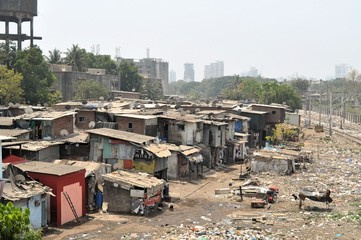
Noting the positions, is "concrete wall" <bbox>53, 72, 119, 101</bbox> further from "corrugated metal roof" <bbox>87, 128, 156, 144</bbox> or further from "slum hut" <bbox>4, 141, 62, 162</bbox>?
"slum hut" <bbox>4, 141, 62, 162</bbox>

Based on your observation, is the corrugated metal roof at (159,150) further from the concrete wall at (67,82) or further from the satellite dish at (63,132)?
the concrete wall at (67,82)

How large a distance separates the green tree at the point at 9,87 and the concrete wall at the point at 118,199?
2546 cm

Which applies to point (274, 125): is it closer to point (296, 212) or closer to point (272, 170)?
point (272, 170)

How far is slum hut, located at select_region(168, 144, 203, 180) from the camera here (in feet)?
102

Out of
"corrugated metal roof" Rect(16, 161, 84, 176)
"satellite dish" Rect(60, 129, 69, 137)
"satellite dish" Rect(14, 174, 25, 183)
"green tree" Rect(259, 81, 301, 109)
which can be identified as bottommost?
"satellite dish" Rect(14, 174, 25, 183)

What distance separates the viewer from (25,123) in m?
30.3

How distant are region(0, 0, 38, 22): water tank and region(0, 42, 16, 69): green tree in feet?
12.3

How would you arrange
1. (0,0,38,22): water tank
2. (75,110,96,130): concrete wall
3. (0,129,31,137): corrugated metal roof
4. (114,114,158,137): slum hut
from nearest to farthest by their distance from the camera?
1. (0,129,31,137): corrugated metal roof
2. (114,114,158,137): slum hut
3. (75,110,96,130): concrete wall
4. (0,0,38,22): water tank

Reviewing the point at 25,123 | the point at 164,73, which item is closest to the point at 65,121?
the point at 25,123

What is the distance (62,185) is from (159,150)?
9.05 metres

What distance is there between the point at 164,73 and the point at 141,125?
12469 centimetres

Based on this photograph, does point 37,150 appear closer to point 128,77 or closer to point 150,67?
point 128,77

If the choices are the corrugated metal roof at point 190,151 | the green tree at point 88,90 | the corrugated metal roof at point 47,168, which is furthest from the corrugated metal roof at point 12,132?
the green tree at point 88,90

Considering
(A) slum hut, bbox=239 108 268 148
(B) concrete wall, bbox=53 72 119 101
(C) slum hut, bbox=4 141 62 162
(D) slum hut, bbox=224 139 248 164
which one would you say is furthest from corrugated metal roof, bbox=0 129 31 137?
(B) concrete wall, bbox=53 72 119 101
